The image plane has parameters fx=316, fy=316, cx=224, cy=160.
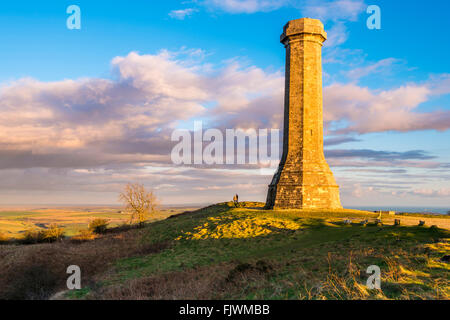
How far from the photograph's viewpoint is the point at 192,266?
59.4 feet

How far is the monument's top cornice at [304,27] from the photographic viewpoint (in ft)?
109

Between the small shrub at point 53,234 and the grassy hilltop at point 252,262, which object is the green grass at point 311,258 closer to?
the grassy hilltop at point 252,262

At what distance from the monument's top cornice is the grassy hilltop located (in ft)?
61.6

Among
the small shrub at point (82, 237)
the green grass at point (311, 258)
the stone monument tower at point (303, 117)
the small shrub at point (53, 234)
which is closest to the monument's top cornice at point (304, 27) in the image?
the stone monument tower at point (303, 117)

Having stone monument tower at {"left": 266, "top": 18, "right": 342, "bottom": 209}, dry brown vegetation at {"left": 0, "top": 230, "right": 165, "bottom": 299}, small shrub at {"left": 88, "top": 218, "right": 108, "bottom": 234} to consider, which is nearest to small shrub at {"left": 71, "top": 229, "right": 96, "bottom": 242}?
small shrub at {"left": 88, "top": 218, "right": 108, "bottom": 234}

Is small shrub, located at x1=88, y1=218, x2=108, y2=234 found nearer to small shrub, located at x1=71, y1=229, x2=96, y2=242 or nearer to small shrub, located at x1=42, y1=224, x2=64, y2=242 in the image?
small shrub, located at x1=71, y1=229, x2=96, y2=242

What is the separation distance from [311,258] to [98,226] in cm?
3207

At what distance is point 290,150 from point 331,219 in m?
9.72

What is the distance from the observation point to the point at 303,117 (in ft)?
110

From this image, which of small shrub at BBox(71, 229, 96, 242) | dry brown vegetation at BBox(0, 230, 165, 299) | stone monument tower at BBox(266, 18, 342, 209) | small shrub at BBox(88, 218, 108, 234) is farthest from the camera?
small shrub at BBox(88, 218, 108, 234)

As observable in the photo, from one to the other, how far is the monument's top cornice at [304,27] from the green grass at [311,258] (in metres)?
18.8

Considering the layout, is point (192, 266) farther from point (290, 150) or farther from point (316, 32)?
point (316, 32)

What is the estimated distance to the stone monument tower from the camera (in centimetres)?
3291

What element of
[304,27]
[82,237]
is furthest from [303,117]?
[82,237]
